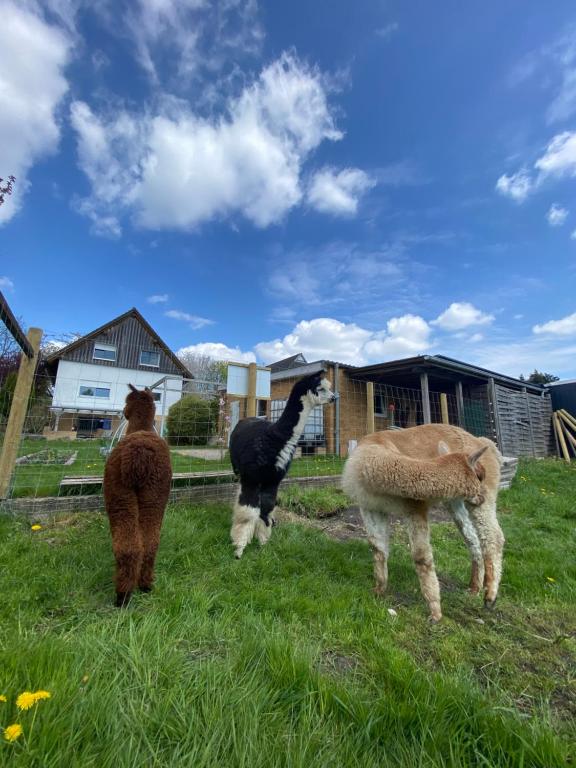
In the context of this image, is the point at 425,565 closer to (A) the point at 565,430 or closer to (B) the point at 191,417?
(B) the point at 191,417

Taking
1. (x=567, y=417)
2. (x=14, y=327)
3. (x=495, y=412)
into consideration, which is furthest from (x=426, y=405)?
(x=14, y=327)

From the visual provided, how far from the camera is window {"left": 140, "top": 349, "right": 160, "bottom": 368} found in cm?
2883

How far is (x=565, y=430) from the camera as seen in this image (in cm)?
1599

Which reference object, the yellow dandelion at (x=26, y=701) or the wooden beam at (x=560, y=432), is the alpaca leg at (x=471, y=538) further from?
the wooden beam at (x=560, y=432)

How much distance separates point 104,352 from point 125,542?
2867 cm

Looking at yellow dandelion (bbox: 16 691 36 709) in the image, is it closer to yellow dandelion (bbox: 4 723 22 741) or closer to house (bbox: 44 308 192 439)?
yellow dandelion (bbox: 4 723 22 741)

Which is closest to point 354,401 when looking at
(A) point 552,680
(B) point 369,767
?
(A) point 552,680

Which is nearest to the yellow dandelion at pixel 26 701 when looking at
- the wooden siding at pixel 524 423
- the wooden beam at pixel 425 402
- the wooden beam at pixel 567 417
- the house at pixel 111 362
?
the wooden beam at pixel 425 402

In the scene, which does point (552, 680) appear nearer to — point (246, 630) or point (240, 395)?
point (246, 630)

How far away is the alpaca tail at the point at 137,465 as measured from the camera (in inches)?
105

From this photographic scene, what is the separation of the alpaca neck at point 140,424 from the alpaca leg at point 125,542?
3.01ft

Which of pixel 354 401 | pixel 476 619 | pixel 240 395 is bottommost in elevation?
pixel 476 619

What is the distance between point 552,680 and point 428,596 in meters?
0.82

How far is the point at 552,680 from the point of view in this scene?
201 cm
